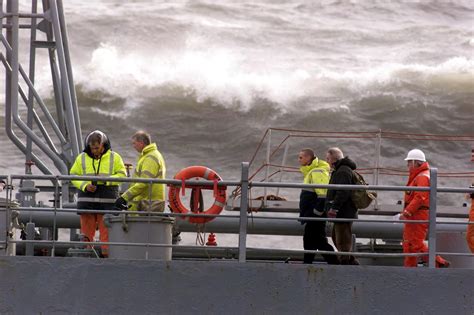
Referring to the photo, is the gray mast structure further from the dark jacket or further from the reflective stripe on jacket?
the reflective stripe on jacket

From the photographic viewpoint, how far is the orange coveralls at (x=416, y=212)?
1085 cm

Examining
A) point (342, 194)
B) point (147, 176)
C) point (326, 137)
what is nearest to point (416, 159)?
point (342, 194)

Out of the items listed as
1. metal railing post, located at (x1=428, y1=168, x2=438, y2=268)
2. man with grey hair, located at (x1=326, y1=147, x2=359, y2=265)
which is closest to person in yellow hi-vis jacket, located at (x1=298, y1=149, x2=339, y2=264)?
man with grey hair, located at (x1=326, y1=147, x2=359, y2=265)

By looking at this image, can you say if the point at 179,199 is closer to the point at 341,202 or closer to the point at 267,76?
the point at 341,202

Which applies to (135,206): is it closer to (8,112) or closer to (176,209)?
(176,209)

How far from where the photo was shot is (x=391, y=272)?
10.3 m

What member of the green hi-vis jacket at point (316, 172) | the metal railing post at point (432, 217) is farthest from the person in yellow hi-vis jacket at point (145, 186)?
the metal railing post at point (432, 217)

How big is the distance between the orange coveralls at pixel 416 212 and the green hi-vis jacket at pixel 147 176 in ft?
7.13

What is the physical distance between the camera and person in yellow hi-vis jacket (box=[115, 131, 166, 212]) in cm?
1105

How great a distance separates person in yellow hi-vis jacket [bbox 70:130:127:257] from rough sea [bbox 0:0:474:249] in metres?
16.4

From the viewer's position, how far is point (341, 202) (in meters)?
11.0

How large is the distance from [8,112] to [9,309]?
3.85 metres

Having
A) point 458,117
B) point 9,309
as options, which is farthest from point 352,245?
point 458,117

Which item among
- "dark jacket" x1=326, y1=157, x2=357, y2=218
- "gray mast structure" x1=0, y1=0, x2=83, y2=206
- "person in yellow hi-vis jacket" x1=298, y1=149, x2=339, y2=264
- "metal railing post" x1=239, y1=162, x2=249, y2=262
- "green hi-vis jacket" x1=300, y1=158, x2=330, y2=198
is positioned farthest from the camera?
"gray mast structure" x1=0, y1=0, x2=83, y2=206
